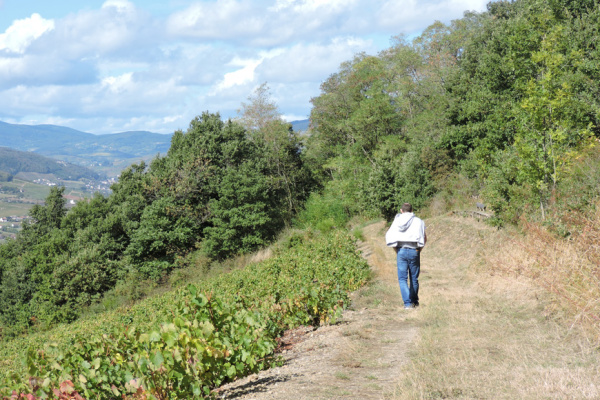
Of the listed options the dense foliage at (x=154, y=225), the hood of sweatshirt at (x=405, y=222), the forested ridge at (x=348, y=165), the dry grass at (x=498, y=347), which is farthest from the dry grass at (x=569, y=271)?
the dense foliage at (x=154, y=225)

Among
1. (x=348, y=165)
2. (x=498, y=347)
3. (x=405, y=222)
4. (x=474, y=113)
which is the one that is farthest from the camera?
(x=348, y=165)

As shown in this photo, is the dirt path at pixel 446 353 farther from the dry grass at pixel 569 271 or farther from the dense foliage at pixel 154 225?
the dense foliage at pixel 154 225

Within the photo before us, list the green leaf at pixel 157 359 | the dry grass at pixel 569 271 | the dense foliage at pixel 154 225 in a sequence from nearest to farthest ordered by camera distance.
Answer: the green leaf at pixel 157 359, the dry grass at pixel 569 271, the dense foliage at pixel 154 225

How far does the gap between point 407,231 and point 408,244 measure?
219mm

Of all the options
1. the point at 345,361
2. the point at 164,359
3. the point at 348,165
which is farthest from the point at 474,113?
the point at 164,359

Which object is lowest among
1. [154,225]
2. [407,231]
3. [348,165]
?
[154,225]

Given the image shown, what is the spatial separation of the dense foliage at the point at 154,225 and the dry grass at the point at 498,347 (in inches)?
1201

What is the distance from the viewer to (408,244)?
8.13 m

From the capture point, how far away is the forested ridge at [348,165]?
1733cm

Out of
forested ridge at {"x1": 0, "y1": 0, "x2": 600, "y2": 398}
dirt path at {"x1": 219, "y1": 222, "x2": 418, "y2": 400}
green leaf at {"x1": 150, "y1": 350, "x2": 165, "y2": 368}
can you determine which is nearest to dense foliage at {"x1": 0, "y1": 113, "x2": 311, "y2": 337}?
forested ridge at {"x1": 0, "y1": 0, "x2": 600, "y2": 398}

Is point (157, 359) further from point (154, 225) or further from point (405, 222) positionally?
point (154, 225)

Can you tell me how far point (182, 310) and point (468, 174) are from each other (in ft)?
83.4

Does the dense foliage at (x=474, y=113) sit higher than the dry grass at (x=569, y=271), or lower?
higher

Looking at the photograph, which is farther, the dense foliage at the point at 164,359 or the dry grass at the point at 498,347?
the dense foliage at the point at 164,359
